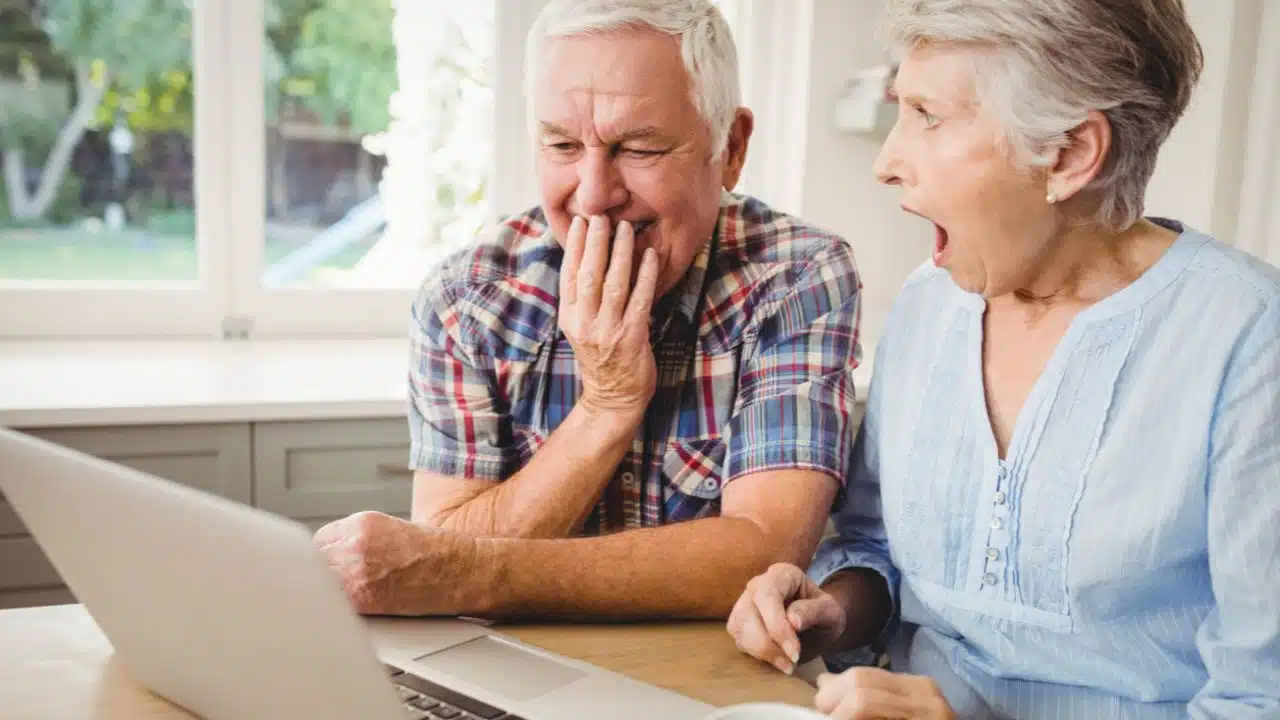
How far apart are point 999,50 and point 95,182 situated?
2074 mm

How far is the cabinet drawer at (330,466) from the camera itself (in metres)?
1.97

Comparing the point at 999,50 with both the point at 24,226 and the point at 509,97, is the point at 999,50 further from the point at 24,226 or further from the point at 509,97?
the point at 24,226

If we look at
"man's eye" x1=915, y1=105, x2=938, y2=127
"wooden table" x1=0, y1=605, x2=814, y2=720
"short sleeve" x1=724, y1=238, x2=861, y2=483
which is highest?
"man's eye" x1=915, y1=105, x2=938, y2=127

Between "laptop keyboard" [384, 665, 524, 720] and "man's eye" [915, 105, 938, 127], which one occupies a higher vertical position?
"man's eye" [915, 105, 938, 127]

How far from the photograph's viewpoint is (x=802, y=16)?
2.74 meters

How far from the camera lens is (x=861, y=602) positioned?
1.24 metres

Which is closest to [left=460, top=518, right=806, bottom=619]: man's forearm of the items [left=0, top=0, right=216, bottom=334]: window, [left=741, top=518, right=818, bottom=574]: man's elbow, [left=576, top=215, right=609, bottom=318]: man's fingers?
[left=741, top=518, right=818, bottom=574]: man's elbow

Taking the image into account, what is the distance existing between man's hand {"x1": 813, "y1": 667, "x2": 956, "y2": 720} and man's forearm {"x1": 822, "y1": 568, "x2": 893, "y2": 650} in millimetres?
317

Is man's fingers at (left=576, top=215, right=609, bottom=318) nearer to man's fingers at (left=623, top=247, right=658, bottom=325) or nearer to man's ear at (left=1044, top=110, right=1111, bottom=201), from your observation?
man's fingers at (left=623, top=247, right=658, bottom=325)

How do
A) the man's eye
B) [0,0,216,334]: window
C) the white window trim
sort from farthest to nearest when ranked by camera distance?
[0,0,216,334]: window, the white window trim, the man's eye

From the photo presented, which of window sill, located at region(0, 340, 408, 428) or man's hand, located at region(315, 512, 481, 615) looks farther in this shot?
window sill, located at region(0, 340, 408, 428)

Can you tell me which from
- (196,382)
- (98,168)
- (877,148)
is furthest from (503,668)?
(877,148)

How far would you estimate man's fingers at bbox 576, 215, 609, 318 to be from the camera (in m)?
1.42

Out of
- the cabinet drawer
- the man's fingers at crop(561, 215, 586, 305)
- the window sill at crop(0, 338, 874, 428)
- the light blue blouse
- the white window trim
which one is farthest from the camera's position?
the white window trim
